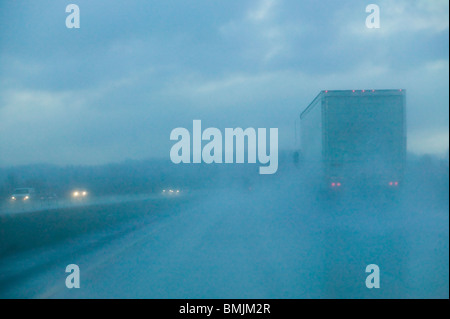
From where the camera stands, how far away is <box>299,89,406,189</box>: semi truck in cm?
536

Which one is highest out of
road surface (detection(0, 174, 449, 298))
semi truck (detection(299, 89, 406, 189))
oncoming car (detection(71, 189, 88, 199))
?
semi truck (detection(299, 89, 406, 189))

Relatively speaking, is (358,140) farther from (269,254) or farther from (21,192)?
(21,192)

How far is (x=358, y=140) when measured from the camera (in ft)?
20.6

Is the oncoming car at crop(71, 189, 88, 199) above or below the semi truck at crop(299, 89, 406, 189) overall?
below

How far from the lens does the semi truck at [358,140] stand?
5.36m

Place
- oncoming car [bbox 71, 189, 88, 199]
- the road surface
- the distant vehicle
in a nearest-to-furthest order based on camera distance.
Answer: the road surface, the distant vehicle, oncoming car [bbox 71, 189, 88, 199]

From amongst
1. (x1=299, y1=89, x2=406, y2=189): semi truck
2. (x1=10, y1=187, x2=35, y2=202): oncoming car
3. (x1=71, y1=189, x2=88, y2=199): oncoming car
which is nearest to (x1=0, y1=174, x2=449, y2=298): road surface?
(x1=299, y1=89, x2=406, y2=189): semi truck

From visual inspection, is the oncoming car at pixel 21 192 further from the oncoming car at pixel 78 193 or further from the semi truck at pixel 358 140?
the semi truck at pixel 358 140

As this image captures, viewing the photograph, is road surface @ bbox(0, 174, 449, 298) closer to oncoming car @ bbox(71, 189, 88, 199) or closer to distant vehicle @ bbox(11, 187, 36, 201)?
distant vehicle @ bbox(11, 187, 36, 201)

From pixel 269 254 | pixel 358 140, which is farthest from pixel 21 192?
pixel 358 140

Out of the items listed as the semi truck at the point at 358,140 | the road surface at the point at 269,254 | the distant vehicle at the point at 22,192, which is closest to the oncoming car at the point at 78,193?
the distant vehicle at the point at 22,192

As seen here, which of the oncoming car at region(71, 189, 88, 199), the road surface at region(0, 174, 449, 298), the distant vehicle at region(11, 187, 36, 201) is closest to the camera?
the road surface at region(0, 174, 449, 298)
